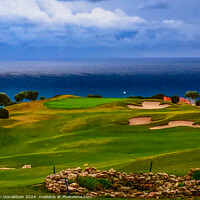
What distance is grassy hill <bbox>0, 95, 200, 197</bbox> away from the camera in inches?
696

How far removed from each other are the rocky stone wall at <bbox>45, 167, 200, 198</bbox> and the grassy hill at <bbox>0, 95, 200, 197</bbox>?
3.11 ft

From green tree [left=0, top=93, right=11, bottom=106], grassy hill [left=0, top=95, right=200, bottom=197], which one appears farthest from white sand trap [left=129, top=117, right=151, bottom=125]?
green tree [left=0, top=93, right=11, bottom=106]

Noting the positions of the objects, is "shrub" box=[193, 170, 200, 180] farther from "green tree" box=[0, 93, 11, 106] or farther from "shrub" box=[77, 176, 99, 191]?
"green tree" box=[0, 93, 11, 106]

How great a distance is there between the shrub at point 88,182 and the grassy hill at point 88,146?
1.60 metres

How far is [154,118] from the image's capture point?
4269cm

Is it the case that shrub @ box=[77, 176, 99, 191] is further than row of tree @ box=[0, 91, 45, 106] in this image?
No

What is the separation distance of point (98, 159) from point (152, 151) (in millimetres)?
4838

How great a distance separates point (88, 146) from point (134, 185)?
15186 mm

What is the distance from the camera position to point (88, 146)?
94.5 ft

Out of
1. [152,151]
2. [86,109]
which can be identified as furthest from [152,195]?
[86,109]

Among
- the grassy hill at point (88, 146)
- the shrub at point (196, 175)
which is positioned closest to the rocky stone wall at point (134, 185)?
the shrub at point (196, 175)

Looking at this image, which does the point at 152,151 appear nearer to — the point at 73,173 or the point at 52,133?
the point at 73,173

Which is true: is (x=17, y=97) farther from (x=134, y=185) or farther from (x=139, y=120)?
(x=134, y=185)

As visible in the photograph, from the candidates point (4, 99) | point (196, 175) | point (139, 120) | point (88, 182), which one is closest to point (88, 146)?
point (139, 120)
